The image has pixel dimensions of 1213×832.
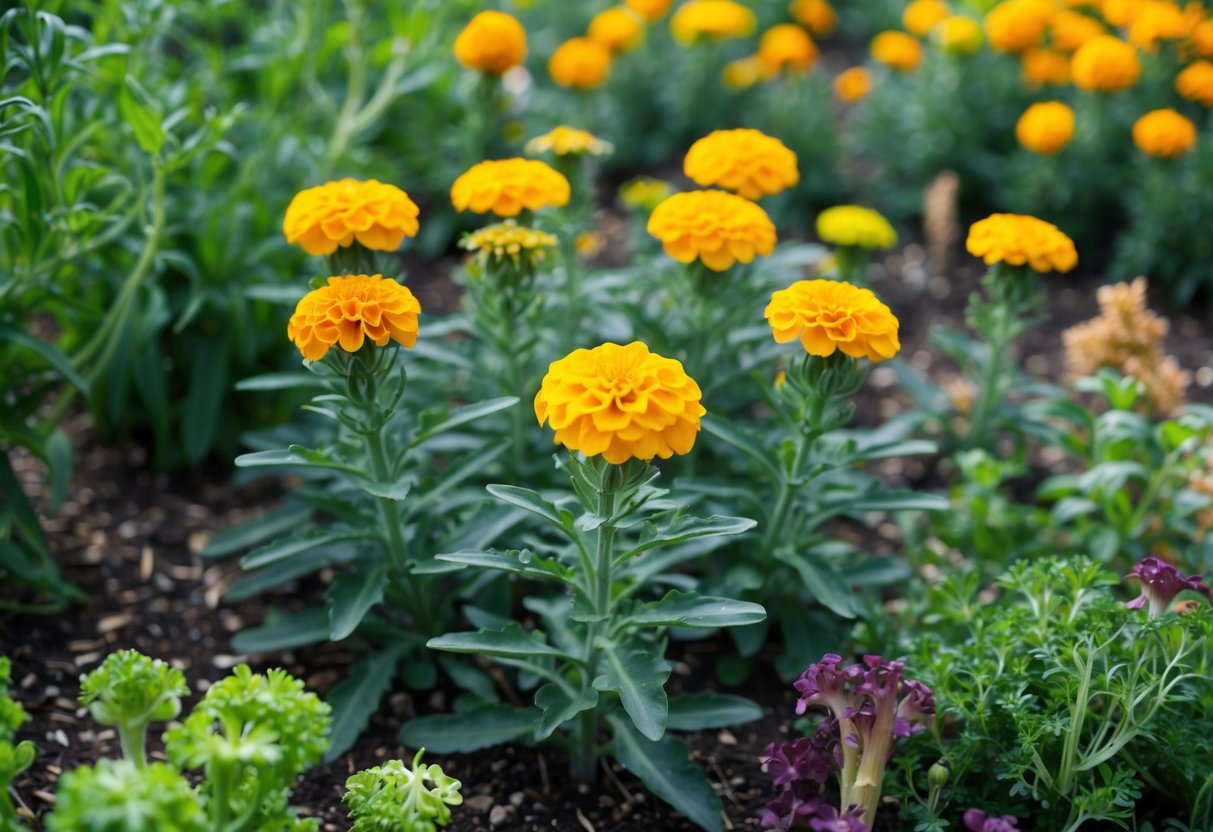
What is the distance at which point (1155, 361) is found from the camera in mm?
3664

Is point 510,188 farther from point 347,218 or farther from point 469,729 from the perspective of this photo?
point 469,729

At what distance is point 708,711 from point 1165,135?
3054 millimetres

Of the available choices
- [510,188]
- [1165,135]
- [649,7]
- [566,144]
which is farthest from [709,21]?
[510,188]

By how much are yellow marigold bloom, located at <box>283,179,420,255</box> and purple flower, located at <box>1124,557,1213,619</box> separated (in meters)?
1.79

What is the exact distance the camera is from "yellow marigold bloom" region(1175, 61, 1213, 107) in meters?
4.53

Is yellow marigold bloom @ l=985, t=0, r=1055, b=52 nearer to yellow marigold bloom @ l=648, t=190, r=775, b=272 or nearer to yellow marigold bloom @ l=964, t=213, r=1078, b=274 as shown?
yellow marigold bloom @ l=964, t=213, r=1078, b=274

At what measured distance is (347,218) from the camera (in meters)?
2.45

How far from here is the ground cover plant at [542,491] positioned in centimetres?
226

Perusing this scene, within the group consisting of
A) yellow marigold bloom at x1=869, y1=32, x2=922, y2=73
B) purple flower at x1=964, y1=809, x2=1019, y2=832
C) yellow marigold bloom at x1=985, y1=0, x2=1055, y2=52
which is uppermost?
yellow marigold bloom at x1=985, y1=0, x2=1055, y2=52

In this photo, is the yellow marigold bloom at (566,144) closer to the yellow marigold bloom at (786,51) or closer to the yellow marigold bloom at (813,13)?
the yellow marigold bloom at (786,51)

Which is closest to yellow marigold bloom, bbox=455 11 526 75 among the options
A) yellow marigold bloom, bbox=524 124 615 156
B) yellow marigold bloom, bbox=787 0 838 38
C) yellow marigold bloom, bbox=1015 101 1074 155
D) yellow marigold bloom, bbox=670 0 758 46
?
yellow marigold bloom, bbox=524 124 615 156

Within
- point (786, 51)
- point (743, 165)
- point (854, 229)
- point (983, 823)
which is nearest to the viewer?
point (983, 823)

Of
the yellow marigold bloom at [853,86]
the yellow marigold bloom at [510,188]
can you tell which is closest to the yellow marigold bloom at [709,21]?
the yellow marigold bloom at [853,86]

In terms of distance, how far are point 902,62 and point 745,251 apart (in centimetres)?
299
